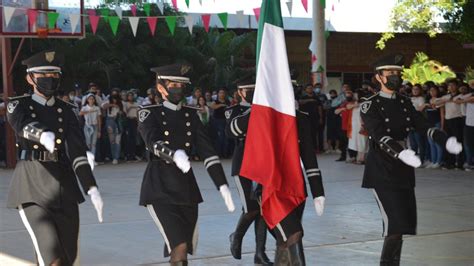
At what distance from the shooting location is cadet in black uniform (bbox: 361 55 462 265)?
26.0 ft

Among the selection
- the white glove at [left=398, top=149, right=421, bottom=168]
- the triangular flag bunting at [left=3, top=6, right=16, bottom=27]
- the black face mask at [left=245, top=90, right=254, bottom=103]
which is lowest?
the white glove at [left=398, top=149, right=421, bottom=168]

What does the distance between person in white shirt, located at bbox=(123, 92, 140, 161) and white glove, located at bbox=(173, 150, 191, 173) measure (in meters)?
14.7

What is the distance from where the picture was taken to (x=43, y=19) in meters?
21.0

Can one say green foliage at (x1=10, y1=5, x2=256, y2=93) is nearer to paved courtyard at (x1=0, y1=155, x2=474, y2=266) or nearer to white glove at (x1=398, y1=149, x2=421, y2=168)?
paved courtyard at (x1=0, y1=155, x2=474, y2=266)

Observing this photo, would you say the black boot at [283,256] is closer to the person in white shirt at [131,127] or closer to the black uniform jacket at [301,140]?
the black uniform jacket at [301,140]

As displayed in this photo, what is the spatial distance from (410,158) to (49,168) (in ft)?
9.56

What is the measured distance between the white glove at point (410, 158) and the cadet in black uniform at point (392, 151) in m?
0.01

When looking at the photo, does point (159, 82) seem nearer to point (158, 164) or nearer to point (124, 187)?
point (158, 164)

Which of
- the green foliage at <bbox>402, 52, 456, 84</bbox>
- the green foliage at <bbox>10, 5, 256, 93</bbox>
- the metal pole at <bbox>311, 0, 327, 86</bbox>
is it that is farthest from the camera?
the green foliage at <bbox>10, 5, 256, 93</bbox>

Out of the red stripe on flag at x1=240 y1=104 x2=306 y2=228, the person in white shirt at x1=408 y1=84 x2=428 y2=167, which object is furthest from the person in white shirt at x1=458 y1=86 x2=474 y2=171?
the red stripe on flag at x1=240 y1=104 x2=306 y2=228

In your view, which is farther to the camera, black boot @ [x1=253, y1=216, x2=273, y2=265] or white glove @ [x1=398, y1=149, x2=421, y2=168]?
black boot @ [x1=253, y1=216, x2=273, y2=265]

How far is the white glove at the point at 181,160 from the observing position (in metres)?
6.71

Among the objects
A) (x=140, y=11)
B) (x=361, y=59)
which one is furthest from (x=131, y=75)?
(x=361, y=59)

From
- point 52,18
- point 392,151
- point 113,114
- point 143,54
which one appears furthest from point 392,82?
point 143,54
